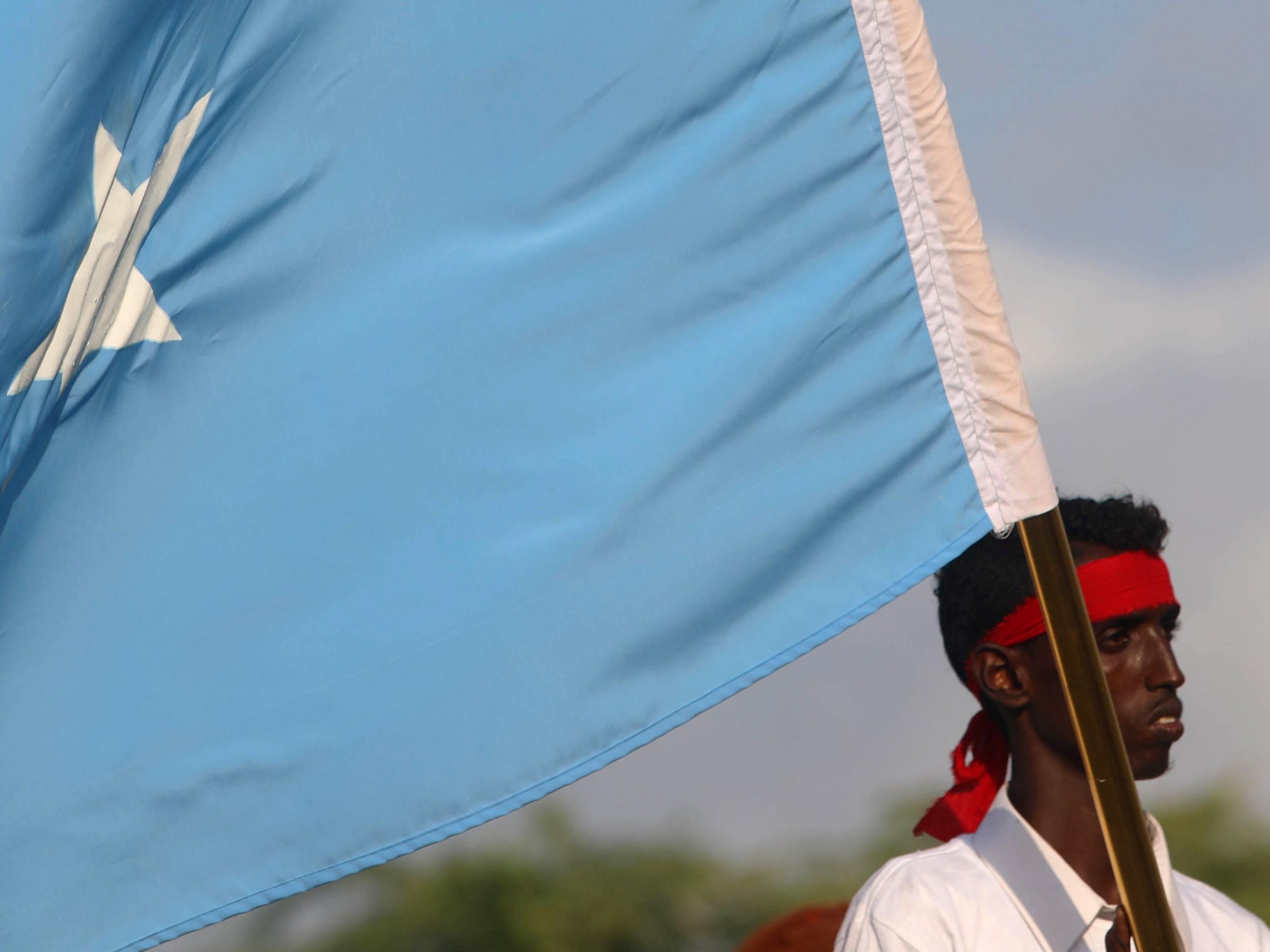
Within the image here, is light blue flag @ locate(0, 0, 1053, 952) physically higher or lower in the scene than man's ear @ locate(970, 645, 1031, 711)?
higher

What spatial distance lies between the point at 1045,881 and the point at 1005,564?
0.55 m

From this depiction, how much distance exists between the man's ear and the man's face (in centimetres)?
2

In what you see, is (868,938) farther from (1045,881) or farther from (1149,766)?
(1149,766)

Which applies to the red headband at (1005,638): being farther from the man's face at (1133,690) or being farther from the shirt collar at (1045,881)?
the shirt collar at (1045,881)

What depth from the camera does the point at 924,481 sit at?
2115mm

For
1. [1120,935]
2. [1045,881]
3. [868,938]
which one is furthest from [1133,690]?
[868,938]

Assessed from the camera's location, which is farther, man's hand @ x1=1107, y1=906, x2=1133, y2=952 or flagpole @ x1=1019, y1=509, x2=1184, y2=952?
man's hand @ x1=1107, y1=906, x2=1133, y2=952

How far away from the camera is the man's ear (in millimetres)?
2807

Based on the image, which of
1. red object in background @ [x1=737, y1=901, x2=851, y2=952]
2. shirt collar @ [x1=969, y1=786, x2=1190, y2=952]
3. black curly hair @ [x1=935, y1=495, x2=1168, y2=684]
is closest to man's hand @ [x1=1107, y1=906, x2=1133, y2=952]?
shirt collar @ [x1=969, y1=786, x2=1190, y2=952]

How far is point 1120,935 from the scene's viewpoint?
7.75 ft

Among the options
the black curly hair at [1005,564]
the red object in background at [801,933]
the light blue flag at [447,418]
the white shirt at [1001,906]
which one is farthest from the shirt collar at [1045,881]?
the red object in background at [801,933]

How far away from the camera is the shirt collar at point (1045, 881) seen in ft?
8.45

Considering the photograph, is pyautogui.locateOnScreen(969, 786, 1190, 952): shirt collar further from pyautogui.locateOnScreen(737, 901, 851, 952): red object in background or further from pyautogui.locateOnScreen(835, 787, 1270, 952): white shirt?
pyautogui.locateOnScreen(737, 901, 851, 952): red object in background

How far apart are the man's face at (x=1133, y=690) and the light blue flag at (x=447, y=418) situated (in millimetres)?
755
